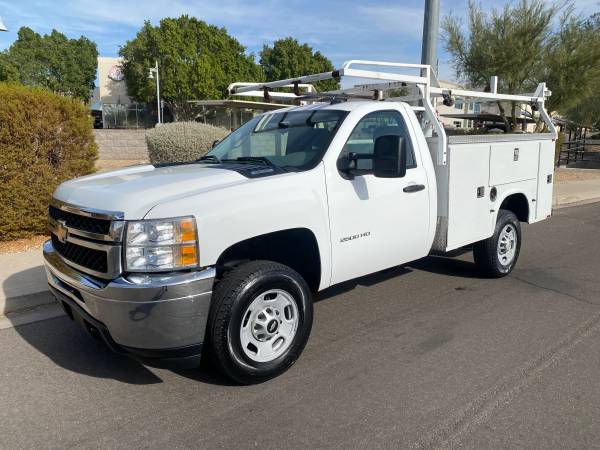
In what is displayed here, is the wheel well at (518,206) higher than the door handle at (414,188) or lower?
lower

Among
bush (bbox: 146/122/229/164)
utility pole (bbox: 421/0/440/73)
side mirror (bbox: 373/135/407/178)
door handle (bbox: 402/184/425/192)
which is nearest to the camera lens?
side mirror (bbox: 373/135/407/178)

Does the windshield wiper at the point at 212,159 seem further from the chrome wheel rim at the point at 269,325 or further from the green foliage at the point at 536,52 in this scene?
the green foliage at the point at 536,52

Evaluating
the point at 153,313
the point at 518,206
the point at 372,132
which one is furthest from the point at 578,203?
the point at 153,313

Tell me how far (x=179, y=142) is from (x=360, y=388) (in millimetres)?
8868

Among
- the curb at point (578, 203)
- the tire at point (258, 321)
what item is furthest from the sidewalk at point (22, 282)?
the curb at point (578, 203)

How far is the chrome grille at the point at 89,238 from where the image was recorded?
2.96 metres

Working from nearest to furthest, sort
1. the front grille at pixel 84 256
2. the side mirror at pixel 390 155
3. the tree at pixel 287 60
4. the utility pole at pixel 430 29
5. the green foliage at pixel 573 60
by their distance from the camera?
the front grille at pixel 84 256 → the side mirror at pixel 390 155 → the utility pole at pixel 430 29 → the green foliage at pixel 573 60 → the tree at pixel 287 60

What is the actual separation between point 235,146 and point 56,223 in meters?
1.74

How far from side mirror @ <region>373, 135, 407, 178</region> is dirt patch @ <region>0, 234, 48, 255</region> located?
528cm

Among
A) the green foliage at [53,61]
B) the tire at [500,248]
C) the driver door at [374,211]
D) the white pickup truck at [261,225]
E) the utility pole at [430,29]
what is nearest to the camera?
the white pickup truck at [261,225]

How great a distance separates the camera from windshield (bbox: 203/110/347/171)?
3.96 m

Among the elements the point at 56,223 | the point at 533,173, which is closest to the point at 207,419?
the point at 56,223

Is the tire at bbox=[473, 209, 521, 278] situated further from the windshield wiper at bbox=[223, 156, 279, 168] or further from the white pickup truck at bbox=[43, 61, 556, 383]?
the windshield wiper at bbox=[223, 156, 279, 168]

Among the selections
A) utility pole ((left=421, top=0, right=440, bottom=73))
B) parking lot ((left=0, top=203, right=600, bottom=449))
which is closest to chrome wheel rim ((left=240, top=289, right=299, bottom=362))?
parking lot ((left=0, top=203, right=600, bottom=449))
